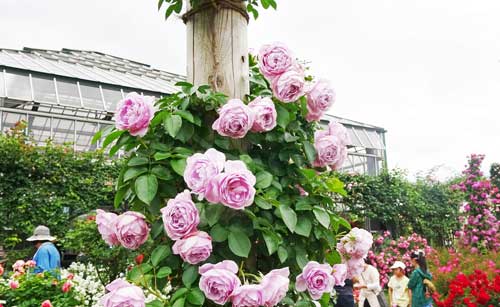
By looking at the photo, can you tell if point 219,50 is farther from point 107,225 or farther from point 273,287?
point 273,287

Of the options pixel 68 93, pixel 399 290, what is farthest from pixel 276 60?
pixel 68 93

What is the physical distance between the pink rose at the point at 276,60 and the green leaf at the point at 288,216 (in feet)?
1.36

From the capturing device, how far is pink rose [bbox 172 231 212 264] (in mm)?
1044

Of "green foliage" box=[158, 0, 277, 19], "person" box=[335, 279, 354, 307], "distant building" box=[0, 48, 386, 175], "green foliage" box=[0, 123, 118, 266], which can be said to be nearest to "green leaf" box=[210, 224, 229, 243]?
"green foliage" box=[158, 0, 277, 19]

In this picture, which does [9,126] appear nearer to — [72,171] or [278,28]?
[72,171]

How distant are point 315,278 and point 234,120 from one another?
1.56 ft

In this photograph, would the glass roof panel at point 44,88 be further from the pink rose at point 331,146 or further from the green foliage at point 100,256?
the pink rose at point 331,146

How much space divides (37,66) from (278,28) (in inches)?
356

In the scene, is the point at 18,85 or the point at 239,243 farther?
the point at 18,85

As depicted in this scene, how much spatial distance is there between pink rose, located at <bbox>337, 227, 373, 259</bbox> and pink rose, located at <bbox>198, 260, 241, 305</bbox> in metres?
0.49

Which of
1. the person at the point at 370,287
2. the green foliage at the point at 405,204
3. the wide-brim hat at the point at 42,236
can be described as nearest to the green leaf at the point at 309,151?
the person at the point at 370,287

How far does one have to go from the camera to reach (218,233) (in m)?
1.10

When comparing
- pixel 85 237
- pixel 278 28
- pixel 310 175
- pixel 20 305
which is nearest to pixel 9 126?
pixel 85 237

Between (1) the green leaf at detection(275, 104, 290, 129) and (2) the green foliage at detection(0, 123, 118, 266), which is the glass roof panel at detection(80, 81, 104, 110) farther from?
(1) the green leaf at detection(275, 104, 290, 129)
